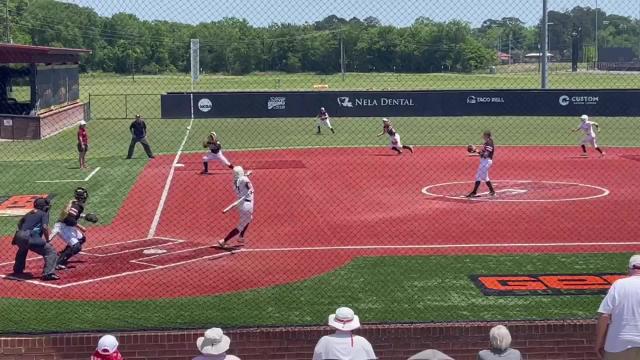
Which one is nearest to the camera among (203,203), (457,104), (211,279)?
(211,279)

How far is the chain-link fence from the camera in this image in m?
13.8

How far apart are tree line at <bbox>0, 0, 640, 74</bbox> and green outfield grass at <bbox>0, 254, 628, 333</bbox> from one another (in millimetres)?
3599

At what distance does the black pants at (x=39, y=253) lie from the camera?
16281 mm

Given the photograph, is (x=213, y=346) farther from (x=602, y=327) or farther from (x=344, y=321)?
(x=602, y=327)

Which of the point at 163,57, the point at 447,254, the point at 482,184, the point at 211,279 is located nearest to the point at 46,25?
the point at 163,57

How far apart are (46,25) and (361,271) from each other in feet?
26.0

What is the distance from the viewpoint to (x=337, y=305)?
46.5 feet

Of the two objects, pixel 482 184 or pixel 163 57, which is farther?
pixel 482 184

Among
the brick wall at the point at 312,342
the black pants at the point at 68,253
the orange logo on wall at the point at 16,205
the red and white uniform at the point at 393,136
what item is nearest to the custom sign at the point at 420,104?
the red and white uniform at the point at 393,136

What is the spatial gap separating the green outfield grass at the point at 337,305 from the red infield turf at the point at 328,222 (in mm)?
717

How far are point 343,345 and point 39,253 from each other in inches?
380

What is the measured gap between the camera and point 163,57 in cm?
1463

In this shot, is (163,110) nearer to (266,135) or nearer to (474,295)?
(266,135)

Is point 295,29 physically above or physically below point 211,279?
above
